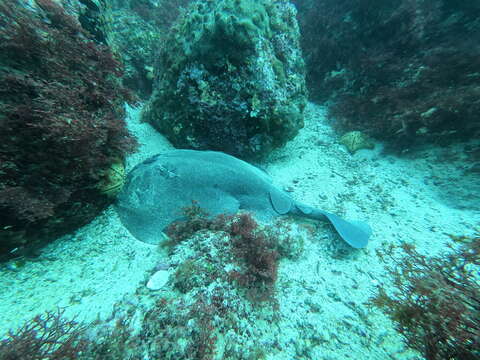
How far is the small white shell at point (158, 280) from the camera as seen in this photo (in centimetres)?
256

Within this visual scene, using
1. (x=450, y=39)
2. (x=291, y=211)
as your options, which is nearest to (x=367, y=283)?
(x=291, y=211)

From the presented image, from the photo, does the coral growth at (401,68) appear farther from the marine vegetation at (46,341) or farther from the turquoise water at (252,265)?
the marine vegetation at (46,341)

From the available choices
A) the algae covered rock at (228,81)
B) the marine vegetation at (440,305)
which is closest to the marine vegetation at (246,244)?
the marine vegetation at (440,305)

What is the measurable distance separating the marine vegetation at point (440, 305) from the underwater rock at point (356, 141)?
3.47m

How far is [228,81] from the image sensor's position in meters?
4.23

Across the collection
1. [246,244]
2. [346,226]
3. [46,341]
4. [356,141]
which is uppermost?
[356,141]

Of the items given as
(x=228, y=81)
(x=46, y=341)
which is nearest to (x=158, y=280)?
(x=46, y=341)

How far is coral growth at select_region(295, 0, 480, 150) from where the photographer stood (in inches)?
197

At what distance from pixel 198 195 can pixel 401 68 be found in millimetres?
7311

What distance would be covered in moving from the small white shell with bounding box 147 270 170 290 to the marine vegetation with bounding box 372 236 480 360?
297 cm

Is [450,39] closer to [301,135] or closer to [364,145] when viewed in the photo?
[364,145]

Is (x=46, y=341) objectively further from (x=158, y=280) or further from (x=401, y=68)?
(x=401, y=68)

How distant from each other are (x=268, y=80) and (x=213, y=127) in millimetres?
1670

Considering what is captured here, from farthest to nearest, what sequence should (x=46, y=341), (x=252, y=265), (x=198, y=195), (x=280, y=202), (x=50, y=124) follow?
(x=280, y=202), (x=198, y=195), (x=252, y=265), (x=50, y=124), (x=46, y=341)
